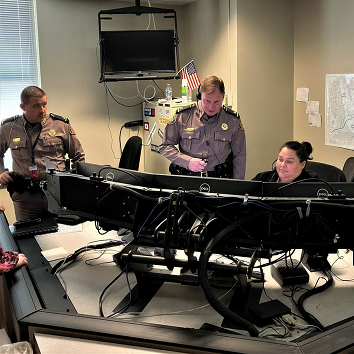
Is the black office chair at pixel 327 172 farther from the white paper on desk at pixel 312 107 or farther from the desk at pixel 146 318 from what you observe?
the white paper on desk at pixel 312 107

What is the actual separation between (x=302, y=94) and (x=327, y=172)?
1.51 meters

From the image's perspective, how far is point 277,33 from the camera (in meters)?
4.21

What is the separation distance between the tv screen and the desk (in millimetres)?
2393

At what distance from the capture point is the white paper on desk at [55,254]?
2305 mm

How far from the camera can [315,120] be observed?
407 centimetres

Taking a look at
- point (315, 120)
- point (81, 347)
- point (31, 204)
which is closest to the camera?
point (81, 347)

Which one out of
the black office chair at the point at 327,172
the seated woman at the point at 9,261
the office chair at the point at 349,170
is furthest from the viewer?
the office chair at the point at 349,170

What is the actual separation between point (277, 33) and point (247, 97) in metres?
0.70

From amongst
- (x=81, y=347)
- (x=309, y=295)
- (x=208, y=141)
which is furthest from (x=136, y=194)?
(x=208, y=141)

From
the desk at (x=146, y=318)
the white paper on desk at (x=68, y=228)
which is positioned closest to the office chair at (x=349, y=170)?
the desk at (x=146, y=318)

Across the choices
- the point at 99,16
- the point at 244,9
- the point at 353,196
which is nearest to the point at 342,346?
the point at 353,196

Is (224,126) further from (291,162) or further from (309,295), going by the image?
(309,295)

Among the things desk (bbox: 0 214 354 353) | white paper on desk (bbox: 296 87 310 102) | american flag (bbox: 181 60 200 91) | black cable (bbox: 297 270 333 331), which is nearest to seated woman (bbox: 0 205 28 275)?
desk (bbox: 0 214 354 353)

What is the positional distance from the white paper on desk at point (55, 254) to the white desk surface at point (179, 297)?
95mm
